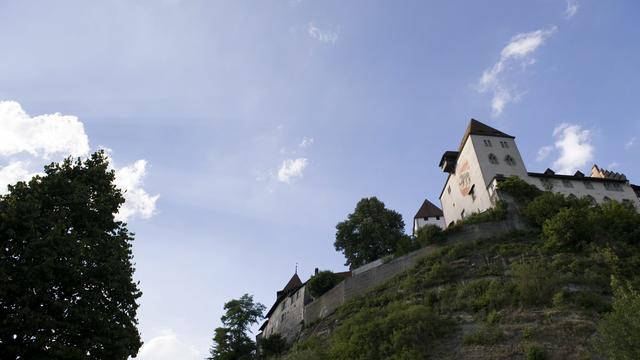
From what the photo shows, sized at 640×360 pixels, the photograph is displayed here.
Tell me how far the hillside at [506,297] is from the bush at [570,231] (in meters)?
0.07

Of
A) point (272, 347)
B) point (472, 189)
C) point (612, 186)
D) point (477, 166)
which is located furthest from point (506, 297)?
point (612, 186)

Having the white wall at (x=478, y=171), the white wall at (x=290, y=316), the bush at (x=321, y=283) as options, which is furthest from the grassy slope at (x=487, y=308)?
the white wall at (x=478, y=171)

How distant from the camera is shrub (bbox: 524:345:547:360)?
66.1ft

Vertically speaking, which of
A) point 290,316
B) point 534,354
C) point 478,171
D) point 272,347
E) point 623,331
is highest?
point 478,171

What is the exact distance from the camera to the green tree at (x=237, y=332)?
4213cm

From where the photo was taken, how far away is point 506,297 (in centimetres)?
2648

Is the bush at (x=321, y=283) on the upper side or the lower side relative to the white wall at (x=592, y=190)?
lower

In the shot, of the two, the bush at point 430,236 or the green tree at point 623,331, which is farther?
the bush at point 430,236

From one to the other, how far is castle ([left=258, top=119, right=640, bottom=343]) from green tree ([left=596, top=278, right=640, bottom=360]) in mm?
20126

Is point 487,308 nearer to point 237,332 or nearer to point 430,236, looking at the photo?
point 430,236

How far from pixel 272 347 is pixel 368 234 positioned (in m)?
17.5

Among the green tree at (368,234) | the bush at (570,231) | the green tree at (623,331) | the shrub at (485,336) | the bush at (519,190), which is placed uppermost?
the green tree at (368,234)

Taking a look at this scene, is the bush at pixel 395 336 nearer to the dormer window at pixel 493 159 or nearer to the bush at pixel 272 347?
the bush at pixel 272 347

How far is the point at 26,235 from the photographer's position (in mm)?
14742
